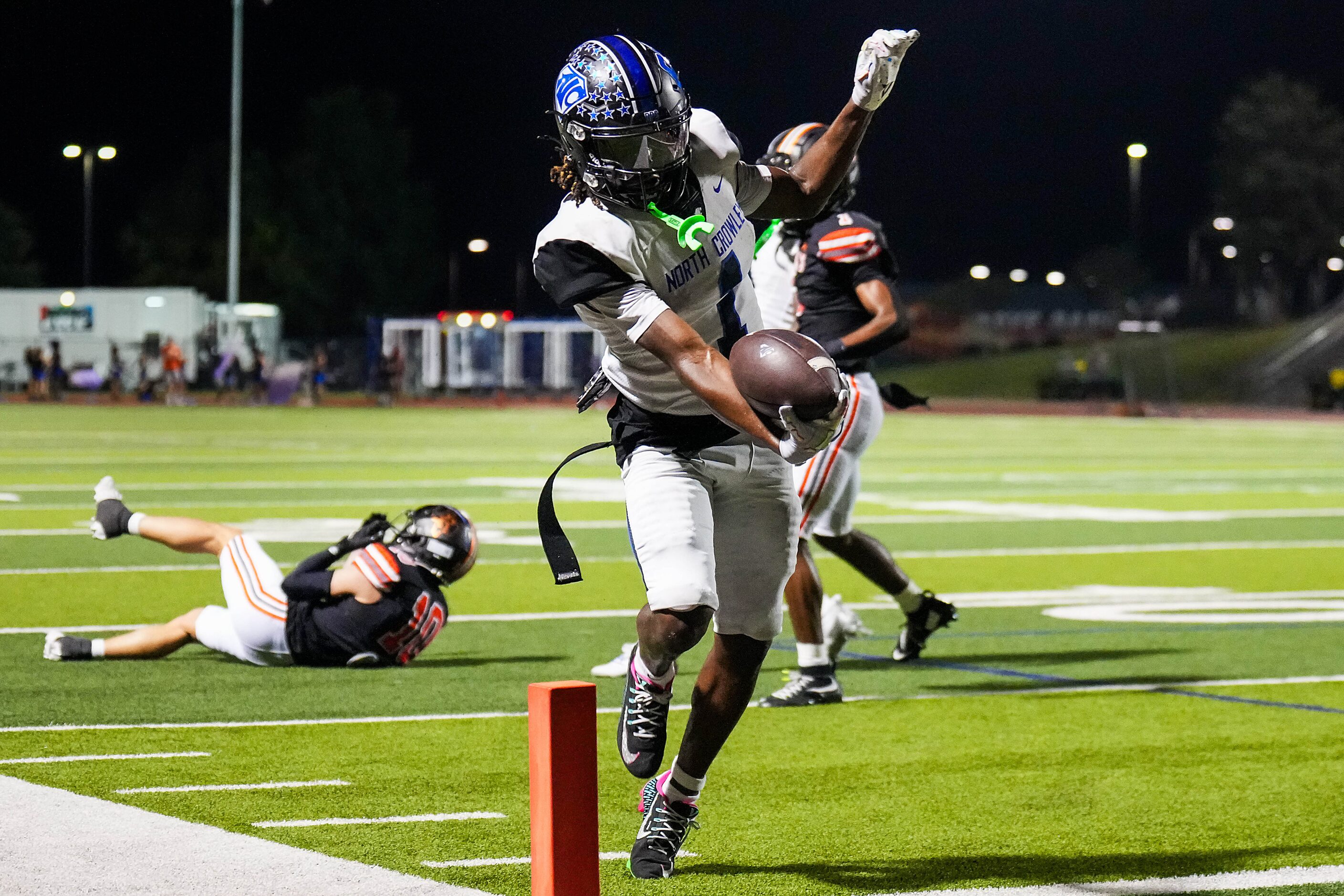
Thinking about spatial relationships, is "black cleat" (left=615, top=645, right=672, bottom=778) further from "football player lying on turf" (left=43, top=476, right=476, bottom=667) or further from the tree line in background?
the tree line in background

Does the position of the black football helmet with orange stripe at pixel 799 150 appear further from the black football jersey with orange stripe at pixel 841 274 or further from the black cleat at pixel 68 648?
the black cleat at pixel 68 648

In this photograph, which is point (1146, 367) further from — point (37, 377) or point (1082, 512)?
point (1082, 512)

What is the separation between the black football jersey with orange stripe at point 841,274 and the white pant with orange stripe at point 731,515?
2845 mm

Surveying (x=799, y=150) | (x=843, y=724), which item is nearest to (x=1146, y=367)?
(x=799, y=150)

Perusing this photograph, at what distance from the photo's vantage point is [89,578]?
1117 centimetres

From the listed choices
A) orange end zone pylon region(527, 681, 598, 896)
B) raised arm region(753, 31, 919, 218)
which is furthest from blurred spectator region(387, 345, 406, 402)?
orange end zone pylon region(527, 681, 598, 896)

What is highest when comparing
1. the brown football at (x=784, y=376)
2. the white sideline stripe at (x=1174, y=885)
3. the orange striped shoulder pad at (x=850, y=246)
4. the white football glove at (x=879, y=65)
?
the white football glove at (x=879, y=65)

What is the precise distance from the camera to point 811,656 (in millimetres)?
7324

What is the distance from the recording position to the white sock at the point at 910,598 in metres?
8.20

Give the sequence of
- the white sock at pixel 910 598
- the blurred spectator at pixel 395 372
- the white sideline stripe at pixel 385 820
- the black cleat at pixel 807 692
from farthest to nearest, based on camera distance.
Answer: the blurred spectator at pixel 395 372, the white sock at pixel 910 598, the black cleat at pixel 807 692, the white sideline stripe at pixel 385 820

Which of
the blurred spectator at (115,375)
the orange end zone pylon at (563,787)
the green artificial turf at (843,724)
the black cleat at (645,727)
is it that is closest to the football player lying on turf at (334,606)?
the green artificial turf at (843,724)

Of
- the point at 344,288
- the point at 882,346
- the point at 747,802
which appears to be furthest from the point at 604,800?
the point at 344,288

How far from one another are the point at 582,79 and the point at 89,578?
24.1 feet

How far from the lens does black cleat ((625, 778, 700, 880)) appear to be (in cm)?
470
